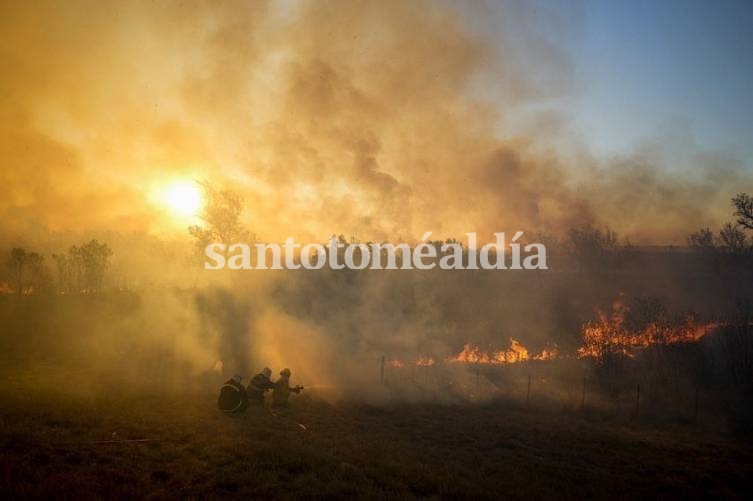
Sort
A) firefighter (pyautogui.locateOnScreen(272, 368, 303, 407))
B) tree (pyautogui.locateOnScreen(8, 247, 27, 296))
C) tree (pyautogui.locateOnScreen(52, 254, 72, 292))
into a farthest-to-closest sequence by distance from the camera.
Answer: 1. tree (pyautogui.locateOnScreen(52, 254, 72, 292))
2. tree (pyautogui.locateOnScreen(8, 247, 27, 296))
3. firefighter (pyautogui.locateOnScreen(272, 368, 303, 407))

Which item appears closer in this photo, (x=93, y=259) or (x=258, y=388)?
(x=258, y=388)

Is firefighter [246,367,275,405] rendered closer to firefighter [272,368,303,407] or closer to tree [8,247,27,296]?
firefighter [272,368,303,407]

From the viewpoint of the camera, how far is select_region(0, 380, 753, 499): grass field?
32.0ft

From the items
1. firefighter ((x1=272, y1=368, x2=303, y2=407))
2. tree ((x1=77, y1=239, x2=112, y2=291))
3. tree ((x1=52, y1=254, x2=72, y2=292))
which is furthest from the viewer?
tree ((x1=52, y1=254, x2=72, y2=292))

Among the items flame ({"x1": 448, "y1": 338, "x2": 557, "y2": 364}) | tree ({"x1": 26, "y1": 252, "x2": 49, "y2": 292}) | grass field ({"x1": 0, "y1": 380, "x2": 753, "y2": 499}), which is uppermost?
tree ({"x1": 26, "y1": 252, "x2": 49, "y2": 292})

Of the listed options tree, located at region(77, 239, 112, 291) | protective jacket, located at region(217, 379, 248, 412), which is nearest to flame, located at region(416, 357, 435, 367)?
protective jacket, located at region(217, 379, 248, 412)

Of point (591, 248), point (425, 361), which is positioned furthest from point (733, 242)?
point (425, 361)

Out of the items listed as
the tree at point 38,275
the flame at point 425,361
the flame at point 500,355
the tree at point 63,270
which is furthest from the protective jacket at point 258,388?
the tree at point 38,275

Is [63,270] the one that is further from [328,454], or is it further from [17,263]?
[328,454]

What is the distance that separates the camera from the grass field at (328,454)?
976 centimetres

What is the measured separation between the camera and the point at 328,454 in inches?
503

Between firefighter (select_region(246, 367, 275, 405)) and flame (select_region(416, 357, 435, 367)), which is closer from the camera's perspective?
firefighter (select_region(246, 367, 275, 405))

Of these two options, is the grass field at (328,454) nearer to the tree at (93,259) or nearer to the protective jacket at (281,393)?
the protective jacket at (281,393)

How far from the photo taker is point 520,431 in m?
19.6
